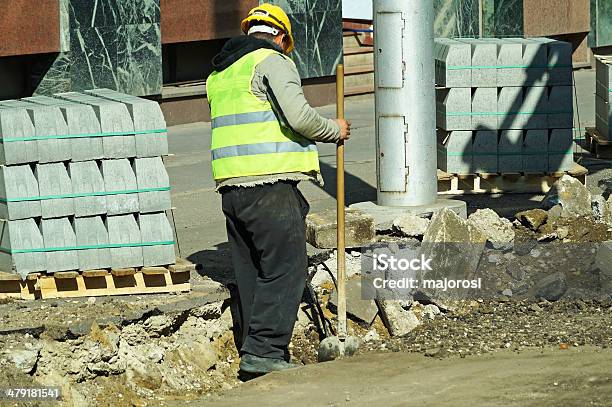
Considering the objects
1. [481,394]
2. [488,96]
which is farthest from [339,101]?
[488,96]

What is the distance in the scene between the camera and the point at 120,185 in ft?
28.0

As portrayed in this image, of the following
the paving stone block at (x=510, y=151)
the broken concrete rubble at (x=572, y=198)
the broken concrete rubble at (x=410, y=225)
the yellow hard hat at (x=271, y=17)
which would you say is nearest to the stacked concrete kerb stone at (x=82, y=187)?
the yellow hard hat at (x=271, y=17)

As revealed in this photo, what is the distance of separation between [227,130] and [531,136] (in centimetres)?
545

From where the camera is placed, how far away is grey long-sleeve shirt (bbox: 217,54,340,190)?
24.6 feet

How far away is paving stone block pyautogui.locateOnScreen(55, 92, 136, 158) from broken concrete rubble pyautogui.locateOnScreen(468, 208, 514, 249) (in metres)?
2.73

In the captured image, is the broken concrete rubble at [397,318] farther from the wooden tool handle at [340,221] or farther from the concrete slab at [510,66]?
the concrete slab at [510,66]

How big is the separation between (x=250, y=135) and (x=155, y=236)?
145cm

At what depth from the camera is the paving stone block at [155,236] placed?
28.4 ft

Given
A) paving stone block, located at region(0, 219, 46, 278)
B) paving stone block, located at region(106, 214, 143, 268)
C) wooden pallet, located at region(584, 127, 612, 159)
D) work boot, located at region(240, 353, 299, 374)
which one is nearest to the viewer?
work boot, located at region(240, 353, 299, 374)

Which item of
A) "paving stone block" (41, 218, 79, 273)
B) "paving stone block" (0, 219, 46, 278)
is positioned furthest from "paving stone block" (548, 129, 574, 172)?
"paving stone block" (0, 219, 46, 278)

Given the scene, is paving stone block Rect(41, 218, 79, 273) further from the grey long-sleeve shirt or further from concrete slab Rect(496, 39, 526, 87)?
concrete slab Rect(496, 39, 526, 87)

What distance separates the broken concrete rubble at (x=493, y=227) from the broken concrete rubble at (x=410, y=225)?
36cm

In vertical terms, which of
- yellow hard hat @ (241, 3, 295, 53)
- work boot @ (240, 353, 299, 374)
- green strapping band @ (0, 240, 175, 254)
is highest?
yellow hard hat @ (241, 3, 295, 53)

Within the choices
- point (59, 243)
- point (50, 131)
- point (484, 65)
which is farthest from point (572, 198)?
point (50, 131)
